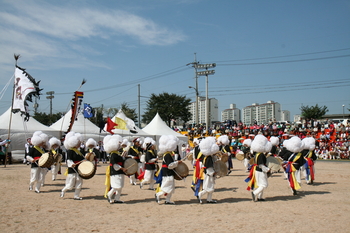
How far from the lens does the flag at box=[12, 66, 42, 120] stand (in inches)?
727

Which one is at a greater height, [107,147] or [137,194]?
[107,147]

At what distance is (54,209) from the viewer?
26.7ft

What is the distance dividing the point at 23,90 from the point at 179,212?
47.3 ft

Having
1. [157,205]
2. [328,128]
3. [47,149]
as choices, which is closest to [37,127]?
[47,149]

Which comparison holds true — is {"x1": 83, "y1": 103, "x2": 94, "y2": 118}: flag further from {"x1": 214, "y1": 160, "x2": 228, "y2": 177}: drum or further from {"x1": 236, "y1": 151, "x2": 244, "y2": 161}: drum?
{"x1": 214, "y1": 160, "x2": 228, "y2": 177}: drum

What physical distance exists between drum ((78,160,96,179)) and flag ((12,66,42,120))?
11.0 m

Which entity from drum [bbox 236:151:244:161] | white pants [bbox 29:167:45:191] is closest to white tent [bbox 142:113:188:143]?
drum [bbox 236:151:244:161]

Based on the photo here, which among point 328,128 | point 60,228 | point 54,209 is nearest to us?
point 60,228

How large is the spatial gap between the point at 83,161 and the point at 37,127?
60.3 ft

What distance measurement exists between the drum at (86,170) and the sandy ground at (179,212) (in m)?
0.76

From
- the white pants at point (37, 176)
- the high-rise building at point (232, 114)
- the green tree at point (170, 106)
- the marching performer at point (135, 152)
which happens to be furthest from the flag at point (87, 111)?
the high-rise building at point (232, 114)

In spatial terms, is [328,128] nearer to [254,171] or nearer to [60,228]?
[254,171]

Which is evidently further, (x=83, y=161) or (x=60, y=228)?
(x=83, y=161)

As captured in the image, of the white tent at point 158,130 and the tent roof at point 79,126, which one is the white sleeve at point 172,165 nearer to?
the tent roof at point 79,126
